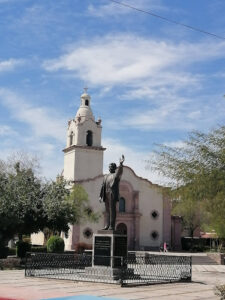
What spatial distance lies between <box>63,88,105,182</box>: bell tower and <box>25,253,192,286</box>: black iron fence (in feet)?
105

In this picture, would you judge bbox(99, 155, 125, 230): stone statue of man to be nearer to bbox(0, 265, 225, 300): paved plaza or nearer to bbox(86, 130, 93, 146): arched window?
bbox(0, 265, 225, 300): paved plaza

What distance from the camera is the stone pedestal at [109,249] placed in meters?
17.1

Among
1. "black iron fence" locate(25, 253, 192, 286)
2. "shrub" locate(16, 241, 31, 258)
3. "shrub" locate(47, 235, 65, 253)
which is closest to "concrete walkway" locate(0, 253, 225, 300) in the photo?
"black iron fence" locate(25, 253, 192, 286)

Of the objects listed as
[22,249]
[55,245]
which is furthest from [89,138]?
[22,249]

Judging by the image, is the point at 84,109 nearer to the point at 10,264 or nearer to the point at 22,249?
the point at 22,249

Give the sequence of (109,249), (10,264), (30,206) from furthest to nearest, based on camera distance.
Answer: (30,206), (10,264), (109,249)

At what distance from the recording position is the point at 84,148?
54562mm

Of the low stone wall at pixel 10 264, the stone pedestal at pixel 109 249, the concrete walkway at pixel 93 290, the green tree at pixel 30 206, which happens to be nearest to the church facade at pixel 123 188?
the green tree at pixel 30 206

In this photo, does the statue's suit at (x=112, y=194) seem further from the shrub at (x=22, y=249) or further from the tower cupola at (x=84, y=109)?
the tower cupola at (x=84, y=109)

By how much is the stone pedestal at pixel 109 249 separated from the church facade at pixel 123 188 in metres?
34.7

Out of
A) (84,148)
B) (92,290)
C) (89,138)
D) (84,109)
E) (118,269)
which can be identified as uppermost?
(84,109)

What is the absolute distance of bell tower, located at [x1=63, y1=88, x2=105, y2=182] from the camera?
54.4 meters

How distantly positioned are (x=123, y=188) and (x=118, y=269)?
37437 mm

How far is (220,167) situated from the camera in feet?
44.0
